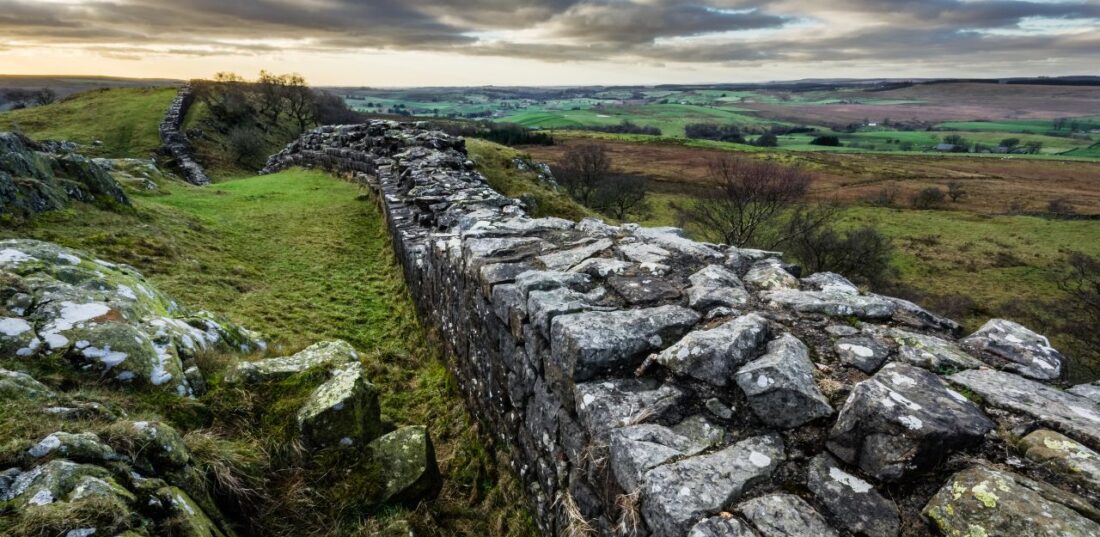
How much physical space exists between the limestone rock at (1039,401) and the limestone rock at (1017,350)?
25 cm

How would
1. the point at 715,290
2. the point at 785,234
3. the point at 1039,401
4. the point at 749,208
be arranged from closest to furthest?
1. the point at 1039,401
2. the point at 715,290
3. the point at 785,234
4. the point at 749,208

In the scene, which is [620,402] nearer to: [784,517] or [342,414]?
[784,517]

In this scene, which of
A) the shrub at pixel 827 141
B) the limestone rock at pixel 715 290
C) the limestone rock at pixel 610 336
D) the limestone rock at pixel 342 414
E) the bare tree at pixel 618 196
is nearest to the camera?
the limestone rock at pixel 610 336

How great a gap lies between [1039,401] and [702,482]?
2.25m

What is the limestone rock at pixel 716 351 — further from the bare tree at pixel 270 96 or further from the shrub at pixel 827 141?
the shrub at pixel 827 141

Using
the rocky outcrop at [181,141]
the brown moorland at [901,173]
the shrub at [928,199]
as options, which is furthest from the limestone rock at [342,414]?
the shrub at [928,199]

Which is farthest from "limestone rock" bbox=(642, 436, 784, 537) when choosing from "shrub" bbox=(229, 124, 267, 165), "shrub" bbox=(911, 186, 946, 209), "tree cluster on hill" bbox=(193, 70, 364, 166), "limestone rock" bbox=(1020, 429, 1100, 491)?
"shrub" bbox=(911, 186, 946, 209)

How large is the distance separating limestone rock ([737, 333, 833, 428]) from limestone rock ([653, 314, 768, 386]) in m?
0.12

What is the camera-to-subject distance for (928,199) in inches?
2648

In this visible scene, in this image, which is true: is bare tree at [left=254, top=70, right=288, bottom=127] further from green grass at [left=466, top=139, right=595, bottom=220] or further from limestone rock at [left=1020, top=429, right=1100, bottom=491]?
limestone rock at [left=1020, top=429, right=1100, bottom=491]

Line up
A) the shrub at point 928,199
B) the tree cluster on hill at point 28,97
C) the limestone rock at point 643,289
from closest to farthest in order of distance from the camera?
the limestone rock at point 643,289
the shrub at point 928,199
the tree cluster on hill at point 28,97

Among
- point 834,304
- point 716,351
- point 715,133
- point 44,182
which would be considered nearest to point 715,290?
point 834,304

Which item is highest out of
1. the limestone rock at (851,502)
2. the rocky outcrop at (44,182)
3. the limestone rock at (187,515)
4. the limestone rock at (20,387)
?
the rocky outcrop at (44,182)

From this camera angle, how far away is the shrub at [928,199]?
218 ft
